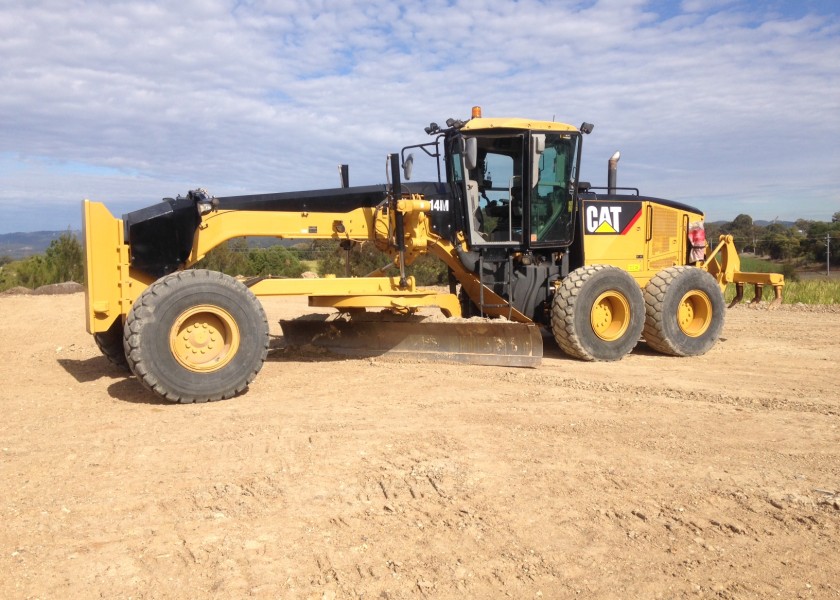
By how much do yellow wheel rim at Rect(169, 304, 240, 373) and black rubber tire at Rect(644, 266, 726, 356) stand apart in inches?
193

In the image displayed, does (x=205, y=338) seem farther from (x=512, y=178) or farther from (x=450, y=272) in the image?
(x=512, y=178)

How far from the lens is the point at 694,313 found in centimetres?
926

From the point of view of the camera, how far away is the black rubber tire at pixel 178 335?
5914 mm

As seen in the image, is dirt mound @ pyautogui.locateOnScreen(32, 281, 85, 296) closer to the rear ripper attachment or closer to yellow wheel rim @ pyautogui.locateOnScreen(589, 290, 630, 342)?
Result: yellow wheel rim @ pyautogui.locateOnScreen(589, 290, 630, 342)

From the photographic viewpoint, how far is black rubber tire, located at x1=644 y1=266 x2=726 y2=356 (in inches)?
344

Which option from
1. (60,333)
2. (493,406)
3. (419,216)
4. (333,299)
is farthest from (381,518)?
(60,333)

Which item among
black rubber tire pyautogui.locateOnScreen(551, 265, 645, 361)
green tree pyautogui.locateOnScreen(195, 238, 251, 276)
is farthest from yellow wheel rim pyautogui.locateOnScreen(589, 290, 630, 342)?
green tree pyautogui.locateOnScreen(195, 238, 251, 276)

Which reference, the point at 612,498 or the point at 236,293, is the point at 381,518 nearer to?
the point at 612,498

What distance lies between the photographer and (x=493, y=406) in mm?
5898

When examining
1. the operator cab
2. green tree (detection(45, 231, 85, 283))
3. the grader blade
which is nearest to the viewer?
the grader blade

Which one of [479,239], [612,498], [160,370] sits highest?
[479,239]

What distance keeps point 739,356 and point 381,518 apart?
6.39m

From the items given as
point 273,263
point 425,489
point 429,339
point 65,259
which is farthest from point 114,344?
point 273,263

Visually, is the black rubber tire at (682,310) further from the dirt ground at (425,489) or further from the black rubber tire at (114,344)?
the black rubber tire at (114,344)
